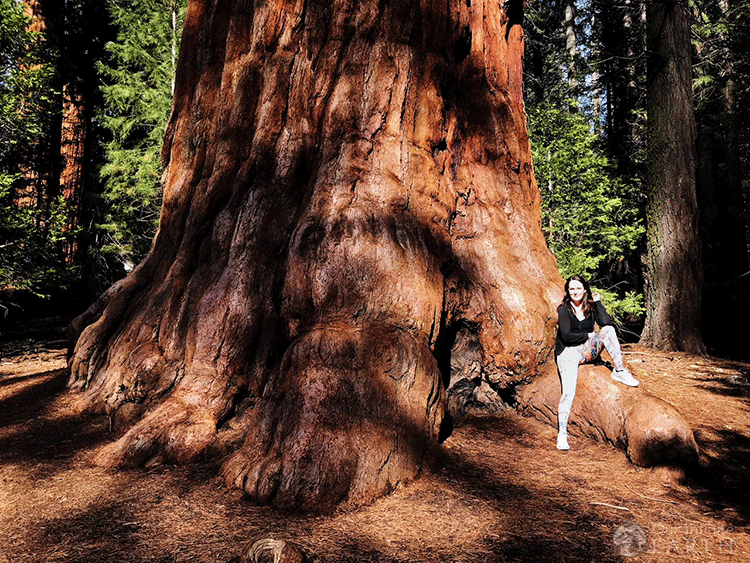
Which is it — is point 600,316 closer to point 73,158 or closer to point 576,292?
point 576,292

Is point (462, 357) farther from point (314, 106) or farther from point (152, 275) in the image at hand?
point (152, 275)

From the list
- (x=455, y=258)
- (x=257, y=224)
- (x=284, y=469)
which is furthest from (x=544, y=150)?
(x=284, y=469)

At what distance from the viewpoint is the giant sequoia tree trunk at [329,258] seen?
3.72 metres

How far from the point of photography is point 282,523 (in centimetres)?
302

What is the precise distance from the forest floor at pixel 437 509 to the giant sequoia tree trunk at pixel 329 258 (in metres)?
0.25

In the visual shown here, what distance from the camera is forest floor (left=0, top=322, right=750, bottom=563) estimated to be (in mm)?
2814

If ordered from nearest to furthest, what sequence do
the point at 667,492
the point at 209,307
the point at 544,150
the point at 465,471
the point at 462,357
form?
the point at 667,492 < the point at 465,471 < the point at 209,307 < the point at 462,357 < the point at 544,150

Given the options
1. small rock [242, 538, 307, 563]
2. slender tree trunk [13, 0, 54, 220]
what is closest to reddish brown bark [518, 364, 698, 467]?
small rock [242, 538, 307, 563]

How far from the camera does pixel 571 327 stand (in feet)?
14.9

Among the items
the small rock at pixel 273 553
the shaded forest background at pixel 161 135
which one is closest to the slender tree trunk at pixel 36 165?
the shaded forest background at pixel 161 135

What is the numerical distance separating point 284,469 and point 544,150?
794 cm

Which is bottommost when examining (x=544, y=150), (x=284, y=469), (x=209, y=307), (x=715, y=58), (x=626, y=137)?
(x=284, y=469)

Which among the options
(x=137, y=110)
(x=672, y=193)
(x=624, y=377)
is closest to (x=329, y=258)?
(x=624, y=377)

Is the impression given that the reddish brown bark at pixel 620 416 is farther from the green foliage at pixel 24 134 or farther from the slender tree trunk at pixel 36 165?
the slender tree trunk at pixel 36 165
